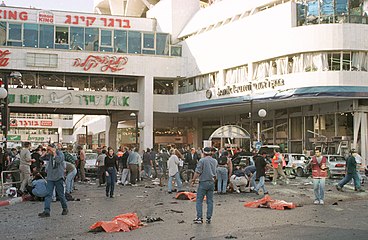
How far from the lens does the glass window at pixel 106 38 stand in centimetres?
4512

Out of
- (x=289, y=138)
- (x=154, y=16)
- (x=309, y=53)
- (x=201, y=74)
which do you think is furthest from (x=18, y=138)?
(x=309, y=53)

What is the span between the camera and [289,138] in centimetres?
4209

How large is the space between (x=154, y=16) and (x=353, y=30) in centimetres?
2430

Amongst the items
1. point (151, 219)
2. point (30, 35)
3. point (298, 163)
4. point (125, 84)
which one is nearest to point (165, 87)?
point (125, 84)

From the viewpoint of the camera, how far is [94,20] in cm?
4666

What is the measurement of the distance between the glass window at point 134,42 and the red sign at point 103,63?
1.11 m

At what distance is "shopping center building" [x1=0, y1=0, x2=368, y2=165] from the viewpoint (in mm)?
34406

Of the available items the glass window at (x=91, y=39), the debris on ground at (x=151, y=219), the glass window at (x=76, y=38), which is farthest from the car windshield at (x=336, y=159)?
the glass window at (x=76, y=38)

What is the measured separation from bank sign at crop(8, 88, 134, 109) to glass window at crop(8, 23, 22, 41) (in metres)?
4.36

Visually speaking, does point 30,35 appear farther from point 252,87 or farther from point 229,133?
point 252,87

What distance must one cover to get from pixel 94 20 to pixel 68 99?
7.77m

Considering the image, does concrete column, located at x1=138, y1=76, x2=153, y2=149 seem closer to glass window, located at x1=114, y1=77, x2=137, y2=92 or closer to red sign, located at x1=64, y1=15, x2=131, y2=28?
glass window, located at x1=114, y1=77, x2=137, y2=92

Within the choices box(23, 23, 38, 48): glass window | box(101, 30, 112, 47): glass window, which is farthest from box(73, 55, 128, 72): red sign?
box(23, 23, 38, 48): glass window

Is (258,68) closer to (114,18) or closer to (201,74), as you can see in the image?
(201,74)
